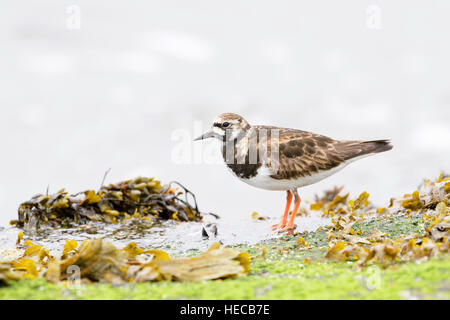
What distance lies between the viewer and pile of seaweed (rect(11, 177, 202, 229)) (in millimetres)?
6715

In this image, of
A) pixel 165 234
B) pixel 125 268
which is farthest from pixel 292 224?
pixel 125 268

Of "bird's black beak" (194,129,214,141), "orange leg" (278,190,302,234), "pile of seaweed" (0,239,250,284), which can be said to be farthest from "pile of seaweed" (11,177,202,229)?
"pile of seaweed" (0,239,250,284)

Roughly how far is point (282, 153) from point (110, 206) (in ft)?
8.05

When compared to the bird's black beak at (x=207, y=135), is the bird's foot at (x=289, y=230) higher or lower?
lower

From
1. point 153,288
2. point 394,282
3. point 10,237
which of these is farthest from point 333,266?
point 10,237

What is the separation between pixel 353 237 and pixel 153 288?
6.91 ft

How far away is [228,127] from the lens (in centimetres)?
685

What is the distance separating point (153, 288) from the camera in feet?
9.48

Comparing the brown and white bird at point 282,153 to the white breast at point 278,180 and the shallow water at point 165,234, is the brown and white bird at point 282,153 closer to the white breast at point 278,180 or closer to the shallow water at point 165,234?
the white breast at point 278,180

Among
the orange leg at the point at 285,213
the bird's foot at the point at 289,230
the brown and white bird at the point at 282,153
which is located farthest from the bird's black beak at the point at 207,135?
the bird's foot at the point at 289,230

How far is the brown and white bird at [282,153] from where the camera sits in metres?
6.34

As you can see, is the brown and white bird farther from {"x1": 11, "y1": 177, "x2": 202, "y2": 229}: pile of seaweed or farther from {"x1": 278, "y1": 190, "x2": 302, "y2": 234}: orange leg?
{"x1": 11, "y1": 177, "x2": 202, "y2": 229}: pile of seaweed

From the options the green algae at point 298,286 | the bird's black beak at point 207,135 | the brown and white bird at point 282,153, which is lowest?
the green algae at point 298,286
